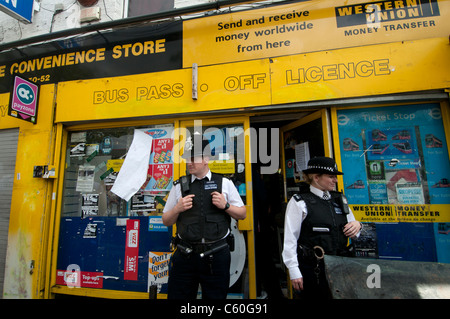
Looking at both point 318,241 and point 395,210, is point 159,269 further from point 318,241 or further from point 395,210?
point 395,210

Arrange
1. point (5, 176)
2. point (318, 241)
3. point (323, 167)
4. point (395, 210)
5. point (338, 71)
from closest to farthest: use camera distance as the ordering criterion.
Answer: point (318, 241) → point (323, 167) → point (395, 210) → point (338, 71) → point (5, 176)

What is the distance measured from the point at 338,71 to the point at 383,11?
1132 mm

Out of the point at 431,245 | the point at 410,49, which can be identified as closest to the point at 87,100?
the point at 410,49

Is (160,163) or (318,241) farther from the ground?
(160,163)

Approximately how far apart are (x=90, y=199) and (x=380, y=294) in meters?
4.07

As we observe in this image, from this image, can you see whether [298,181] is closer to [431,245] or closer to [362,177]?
[362,177]

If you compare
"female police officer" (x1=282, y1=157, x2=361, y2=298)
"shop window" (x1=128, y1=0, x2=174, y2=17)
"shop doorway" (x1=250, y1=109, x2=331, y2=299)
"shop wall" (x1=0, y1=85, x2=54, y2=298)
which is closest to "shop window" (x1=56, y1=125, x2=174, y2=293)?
"shop wall" (x1=0, y1=85, x2=54, y2=298)

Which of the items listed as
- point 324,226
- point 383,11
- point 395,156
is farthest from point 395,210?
point 383,11

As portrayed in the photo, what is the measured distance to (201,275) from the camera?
2.24m

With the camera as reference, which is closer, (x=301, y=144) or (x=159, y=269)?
(x=159, y=269)

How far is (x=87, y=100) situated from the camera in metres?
3.64

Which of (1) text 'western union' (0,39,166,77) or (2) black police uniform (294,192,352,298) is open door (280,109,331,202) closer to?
(2) black police uniform (294,192,352,298)

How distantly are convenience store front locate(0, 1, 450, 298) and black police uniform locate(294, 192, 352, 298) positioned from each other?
3.24ft
